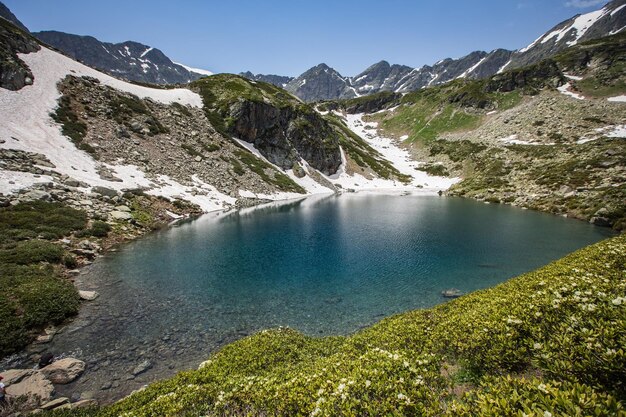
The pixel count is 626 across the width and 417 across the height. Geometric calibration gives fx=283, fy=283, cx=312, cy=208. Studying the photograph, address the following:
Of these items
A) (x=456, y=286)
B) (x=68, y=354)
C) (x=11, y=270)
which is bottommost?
(x=456, y=286)

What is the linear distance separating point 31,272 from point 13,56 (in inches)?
3154

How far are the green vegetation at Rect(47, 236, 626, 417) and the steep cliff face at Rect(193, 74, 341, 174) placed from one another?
103m

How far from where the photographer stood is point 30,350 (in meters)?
17.4

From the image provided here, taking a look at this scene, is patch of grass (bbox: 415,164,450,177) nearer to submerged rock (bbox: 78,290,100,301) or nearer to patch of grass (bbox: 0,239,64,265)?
submerged rock (bbox: 78,290,100,301)

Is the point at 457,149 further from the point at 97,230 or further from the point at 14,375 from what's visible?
the point at 14,375

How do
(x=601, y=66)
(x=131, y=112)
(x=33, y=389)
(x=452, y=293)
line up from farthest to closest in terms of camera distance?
(x=601, y=66)
(x=131, y=112)
(x=452, y=293)
(x=33, y=389)

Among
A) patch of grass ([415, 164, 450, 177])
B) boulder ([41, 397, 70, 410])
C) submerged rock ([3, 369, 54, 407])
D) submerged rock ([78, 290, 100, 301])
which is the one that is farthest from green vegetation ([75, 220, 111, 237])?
patch of grass ([415, 164, 450, 177])

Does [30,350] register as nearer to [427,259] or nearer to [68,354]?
[68,354]

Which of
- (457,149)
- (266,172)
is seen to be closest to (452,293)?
(266,172)

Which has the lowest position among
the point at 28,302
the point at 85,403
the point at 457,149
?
the point at 85,403

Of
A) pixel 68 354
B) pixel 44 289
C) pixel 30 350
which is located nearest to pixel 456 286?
pixel 68 354

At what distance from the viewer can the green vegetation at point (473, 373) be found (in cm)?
501

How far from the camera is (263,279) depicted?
2994cm

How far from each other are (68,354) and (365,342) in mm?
18242
